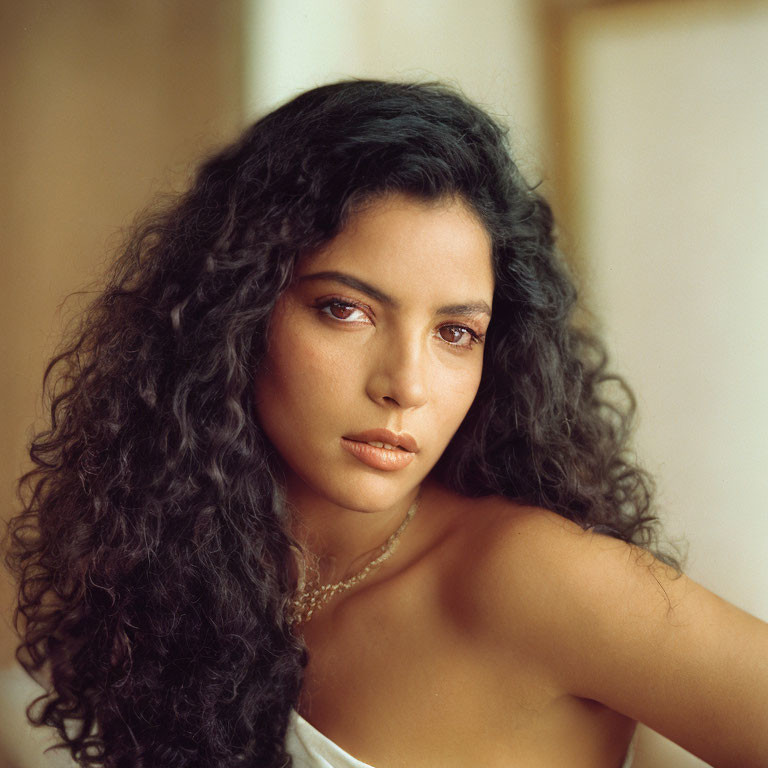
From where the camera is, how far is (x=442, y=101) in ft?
3.65

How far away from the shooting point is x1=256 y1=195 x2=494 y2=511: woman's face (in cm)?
98

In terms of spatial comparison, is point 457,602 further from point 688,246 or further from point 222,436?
point 688,246

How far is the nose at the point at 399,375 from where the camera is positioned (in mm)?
964

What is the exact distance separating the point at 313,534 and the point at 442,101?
62 cm

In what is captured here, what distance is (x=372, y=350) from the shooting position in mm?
984

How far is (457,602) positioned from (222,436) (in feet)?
1.18

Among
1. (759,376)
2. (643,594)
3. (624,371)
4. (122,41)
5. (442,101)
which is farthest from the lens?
(122,41)

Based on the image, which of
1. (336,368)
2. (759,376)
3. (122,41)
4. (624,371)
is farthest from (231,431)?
(122,41)

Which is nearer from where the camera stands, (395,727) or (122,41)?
(395,727)

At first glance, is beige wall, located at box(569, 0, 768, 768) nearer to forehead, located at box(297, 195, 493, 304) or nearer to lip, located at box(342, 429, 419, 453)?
forehead, located at box(297, 195, 493, 304)

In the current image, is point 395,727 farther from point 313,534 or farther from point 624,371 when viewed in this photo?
point 624,371

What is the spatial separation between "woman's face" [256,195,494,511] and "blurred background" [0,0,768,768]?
0.47 metres

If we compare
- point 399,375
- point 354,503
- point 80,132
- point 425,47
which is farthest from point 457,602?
point 80,132

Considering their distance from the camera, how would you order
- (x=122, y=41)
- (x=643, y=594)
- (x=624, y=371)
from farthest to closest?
(x=122, y=41) → (x=624, y=371) → (x=643, y=594)
